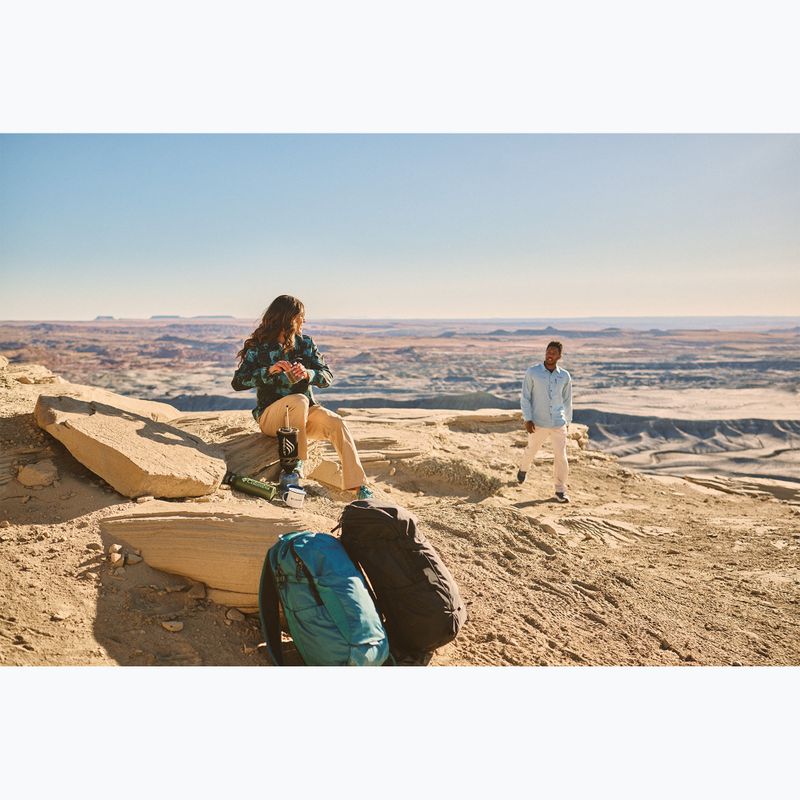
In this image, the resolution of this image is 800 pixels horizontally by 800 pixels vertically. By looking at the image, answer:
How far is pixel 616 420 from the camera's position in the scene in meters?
15.2

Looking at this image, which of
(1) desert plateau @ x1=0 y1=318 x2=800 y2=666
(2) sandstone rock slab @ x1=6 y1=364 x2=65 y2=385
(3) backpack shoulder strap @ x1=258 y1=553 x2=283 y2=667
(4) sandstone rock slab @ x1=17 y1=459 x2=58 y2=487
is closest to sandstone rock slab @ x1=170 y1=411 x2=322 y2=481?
(1) desert plateau @ x1=0 y1=318 x2=800 y2=666

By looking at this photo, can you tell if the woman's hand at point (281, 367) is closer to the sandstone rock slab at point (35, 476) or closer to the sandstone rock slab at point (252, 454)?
the sandstone rock slab at point (252, 454)

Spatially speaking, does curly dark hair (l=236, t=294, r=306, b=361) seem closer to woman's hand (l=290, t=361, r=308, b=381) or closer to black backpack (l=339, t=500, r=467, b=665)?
woman's hand (l=290, t=361, r=308, b=381)

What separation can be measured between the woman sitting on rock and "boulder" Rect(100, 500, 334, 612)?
1.20 meters

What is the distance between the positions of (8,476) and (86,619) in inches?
Answer: 51.2

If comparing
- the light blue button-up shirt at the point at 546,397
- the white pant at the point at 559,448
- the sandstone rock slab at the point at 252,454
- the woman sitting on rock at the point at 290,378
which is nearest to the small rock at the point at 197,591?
the sandstone rock slab at the point at 252,454

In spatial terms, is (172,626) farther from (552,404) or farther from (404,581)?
(552,404)

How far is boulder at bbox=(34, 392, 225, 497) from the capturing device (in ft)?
12.2

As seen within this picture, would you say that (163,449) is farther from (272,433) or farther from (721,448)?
(721,448)

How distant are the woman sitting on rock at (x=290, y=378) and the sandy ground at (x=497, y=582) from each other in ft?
1.56

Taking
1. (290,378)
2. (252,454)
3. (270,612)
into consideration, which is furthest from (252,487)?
(270,612)

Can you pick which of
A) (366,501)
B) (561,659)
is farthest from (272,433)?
(561,659)

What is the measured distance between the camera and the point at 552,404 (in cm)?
652

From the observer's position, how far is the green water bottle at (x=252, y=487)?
14.2ft
